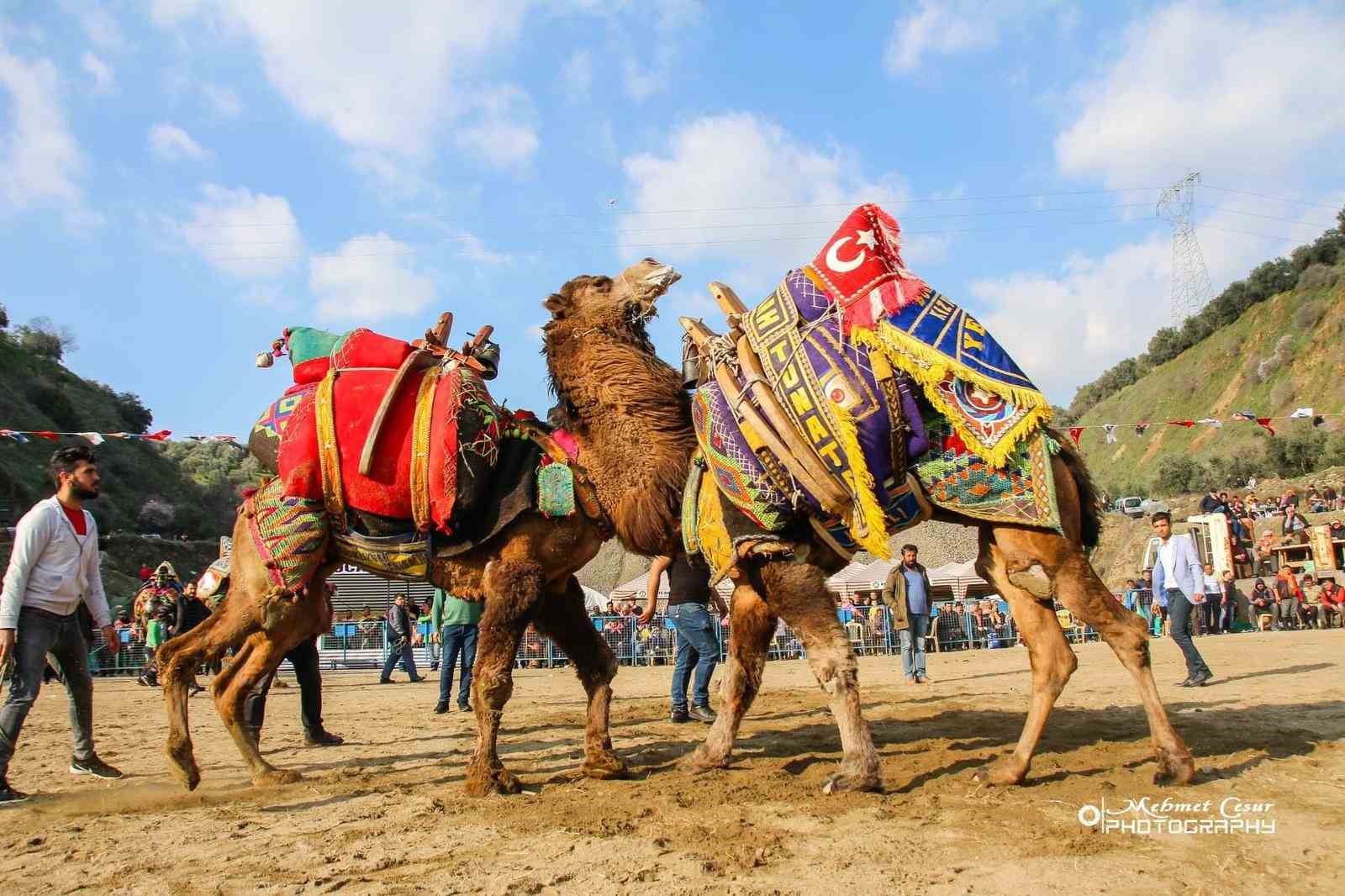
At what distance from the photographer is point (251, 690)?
241 inches

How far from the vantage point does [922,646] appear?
39.3ft

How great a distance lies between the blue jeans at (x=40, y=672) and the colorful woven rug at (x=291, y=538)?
53.5 inches

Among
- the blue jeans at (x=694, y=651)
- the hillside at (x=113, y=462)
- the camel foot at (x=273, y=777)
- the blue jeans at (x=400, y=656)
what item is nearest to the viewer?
the camel foot at (x=273, y=777)

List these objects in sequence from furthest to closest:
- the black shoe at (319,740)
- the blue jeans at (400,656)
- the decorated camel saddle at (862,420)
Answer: the blue jeans at (400,656) → the black shoe at (319,740) → the decorated camel saddle at (862,420)

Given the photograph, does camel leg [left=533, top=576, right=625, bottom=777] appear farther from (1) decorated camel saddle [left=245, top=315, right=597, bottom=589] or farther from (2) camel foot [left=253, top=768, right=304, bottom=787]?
(2) camel foot [left=253, top=768, right=304, bottom=787]

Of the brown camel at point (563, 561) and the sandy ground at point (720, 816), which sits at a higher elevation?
the brown camel at point (563, 561)

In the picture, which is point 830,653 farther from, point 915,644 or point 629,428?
point 915,644

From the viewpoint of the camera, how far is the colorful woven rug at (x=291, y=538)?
→ 18.8 feet

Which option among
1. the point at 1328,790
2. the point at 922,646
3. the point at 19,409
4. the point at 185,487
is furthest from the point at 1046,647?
the point at 185,487

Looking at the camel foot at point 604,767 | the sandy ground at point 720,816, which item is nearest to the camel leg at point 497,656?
the sandy ground at point 720,816

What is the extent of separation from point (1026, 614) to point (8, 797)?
6074 mm

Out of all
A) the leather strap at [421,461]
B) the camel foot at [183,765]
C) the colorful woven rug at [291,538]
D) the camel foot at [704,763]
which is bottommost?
the camel foot at [704,763]

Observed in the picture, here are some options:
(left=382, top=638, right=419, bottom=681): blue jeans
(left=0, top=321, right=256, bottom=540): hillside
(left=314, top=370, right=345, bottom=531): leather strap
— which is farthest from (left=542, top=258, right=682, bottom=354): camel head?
(left=0, top=321, right=256, bottom=540): hillside

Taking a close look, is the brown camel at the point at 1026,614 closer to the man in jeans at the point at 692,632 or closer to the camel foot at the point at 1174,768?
the camel foot at the point at 1174,768
